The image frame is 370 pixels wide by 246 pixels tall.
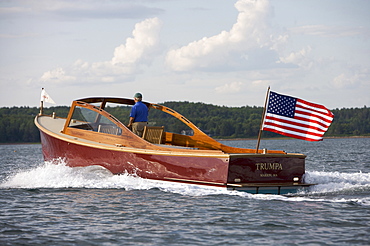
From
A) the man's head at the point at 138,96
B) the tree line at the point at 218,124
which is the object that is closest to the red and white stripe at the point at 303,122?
the man's head at the point at 138,96

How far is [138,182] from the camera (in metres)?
13.4

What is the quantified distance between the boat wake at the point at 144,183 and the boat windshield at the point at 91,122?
1.05 metres

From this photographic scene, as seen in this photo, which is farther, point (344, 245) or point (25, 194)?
point (25, 194)

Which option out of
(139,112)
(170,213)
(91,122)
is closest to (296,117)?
(170,213)

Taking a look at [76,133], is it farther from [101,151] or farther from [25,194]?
[25,194]

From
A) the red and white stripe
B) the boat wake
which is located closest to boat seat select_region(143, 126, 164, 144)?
the boat wake

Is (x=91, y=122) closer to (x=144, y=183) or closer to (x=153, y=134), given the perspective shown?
(x=153, y=134)

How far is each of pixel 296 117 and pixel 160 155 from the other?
3253 millimetres

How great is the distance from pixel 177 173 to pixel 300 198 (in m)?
2.83

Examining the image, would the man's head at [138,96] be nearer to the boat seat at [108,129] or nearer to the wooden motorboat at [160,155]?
the wooden motorboat at [160,155]

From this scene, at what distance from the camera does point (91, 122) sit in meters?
14.9

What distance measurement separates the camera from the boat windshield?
14.3 m

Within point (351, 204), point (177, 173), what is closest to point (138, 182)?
point (177, 173)

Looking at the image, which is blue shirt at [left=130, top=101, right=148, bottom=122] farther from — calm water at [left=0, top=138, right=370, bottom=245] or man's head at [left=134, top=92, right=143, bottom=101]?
calm water at [left=0, top=138, right=370, bottom=245]
